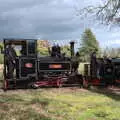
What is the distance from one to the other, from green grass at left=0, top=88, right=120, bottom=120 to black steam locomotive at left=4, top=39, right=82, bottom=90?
1.54 metres

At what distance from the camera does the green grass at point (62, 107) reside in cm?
1239

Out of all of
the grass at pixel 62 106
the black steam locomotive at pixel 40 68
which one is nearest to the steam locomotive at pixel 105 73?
the black steam locomotive at pixel 40 68

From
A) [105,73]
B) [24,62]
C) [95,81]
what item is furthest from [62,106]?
[105,73]

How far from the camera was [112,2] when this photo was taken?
2428 cm

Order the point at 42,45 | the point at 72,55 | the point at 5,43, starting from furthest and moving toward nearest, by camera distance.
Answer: the point at 42,45
the point at 72,55
the point at 5,43

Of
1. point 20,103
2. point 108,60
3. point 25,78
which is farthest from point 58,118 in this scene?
Result: point 108,60

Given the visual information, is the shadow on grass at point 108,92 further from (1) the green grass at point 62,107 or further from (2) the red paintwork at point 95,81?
(2) the red paintwork at point 95,81

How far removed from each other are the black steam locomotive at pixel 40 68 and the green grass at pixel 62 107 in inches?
60.8

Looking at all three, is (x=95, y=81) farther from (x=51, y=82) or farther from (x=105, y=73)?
(x=51, y=82)

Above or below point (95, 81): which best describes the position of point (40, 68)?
above

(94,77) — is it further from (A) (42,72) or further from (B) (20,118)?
(B) (20,118)

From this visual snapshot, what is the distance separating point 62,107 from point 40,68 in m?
6.52

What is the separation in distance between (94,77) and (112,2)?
465 centimetres

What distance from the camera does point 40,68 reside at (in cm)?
2061
